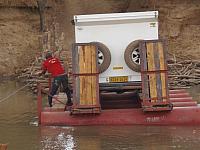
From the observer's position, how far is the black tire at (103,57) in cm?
1495

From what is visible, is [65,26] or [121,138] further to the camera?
[65,26]

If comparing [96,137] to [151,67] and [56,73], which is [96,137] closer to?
[151,67]

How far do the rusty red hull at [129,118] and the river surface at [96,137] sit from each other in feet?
0.66

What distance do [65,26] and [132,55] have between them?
15922 mm

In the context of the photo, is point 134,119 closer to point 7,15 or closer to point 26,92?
point 26,92

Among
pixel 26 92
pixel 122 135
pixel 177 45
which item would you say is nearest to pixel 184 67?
pixel 177 45

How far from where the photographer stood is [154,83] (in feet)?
47.0

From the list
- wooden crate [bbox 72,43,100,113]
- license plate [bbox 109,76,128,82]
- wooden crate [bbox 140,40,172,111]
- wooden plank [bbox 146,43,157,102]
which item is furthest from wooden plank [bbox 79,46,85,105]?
wooden plank [bbox 146,43,157,102]

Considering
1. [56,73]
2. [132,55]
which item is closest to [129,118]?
[132,55]

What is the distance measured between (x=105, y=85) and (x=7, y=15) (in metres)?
16.2

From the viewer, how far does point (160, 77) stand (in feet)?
47.1

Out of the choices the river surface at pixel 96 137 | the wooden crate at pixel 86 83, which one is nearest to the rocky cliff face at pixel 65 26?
the river surface at pixel 96 137

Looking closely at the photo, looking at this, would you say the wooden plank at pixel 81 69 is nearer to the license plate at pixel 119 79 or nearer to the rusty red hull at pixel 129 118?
the rusty red hull at pixel 129 118

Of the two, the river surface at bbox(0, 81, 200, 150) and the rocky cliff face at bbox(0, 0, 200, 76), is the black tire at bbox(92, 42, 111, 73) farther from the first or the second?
the rocky cliff face at bbox(0, 0, 200, 76)
